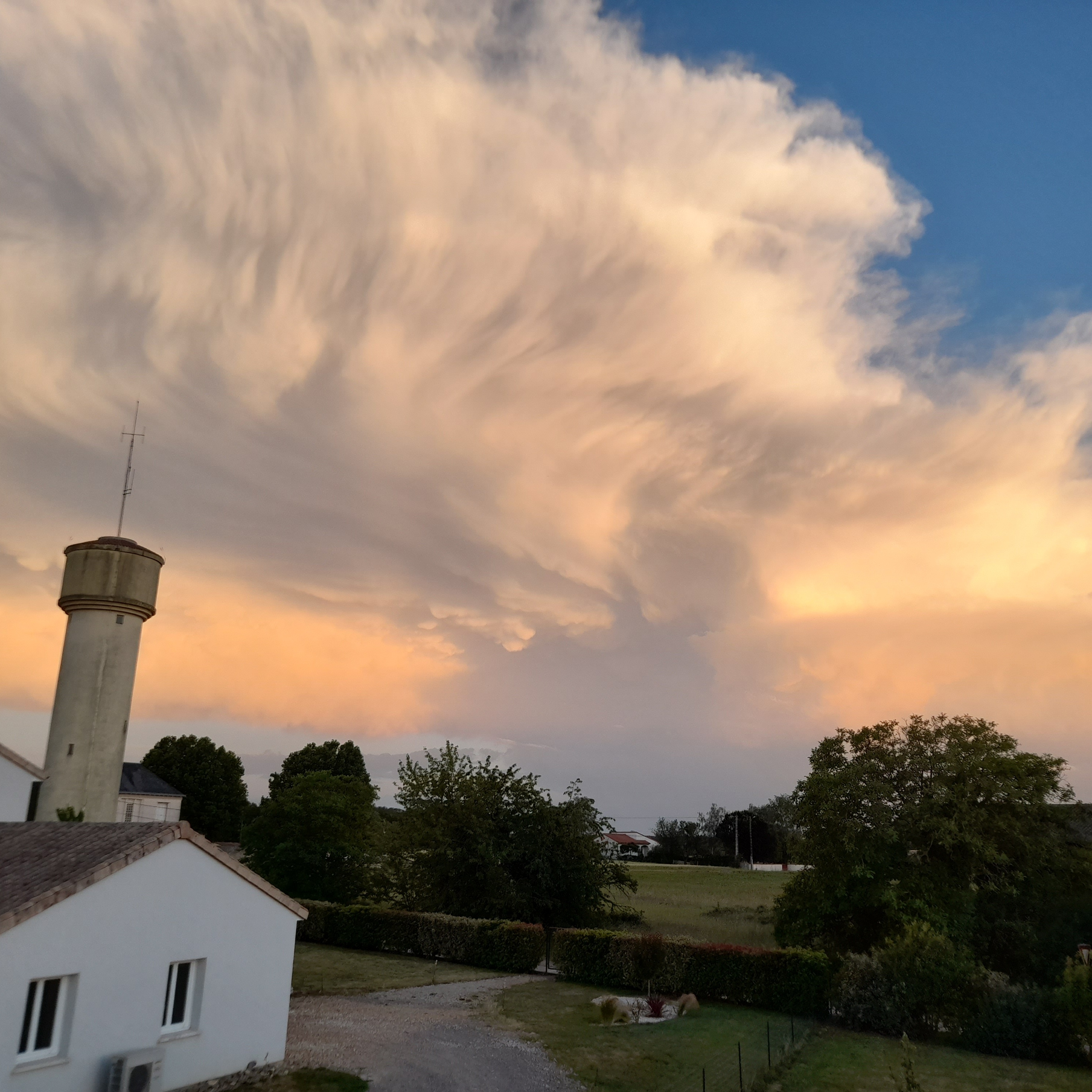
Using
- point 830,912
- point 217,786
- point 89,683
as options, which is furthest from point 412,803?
point 217,786

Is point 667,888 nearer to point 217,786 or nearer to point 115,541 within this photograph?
point 217,786

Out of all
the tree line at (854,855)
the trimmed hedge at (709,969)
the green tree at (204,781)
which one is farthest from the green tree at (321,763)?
the trimmed hedge at (709,969)

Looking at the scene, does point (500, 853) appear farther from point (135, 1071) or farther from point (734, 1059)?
point (135, 1071)

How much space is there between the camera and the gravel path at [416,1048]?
55.7 feet

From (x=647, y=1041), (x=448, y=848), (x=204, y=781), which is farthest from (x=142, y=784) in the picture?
(x=647, y=1041)

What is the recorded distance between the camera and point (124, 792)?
251 feet

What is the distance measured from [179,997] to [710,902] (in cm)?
5196

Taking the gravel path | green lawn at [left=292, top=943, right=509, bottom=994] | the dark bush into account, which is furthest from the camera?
green lawn at [left=292, top=943, right=509, bottom=994]

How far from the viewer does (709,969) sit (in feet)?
93.0

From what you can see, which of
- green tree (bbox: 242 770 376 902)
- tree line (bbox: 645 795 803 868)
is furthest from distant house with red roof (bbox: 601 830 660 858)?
green tree (bbox: 242 770 376 902)

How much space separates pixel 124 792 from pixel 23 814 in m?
54.9

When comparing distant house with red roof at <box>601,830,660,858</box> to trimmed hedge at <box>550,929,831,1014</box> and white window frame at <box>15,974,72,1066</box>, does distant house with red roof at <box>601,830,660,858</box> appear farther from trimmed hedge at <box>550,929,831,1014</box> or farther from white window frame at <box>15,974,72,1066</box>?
white window frame at <box>15,974,72,1066</box>

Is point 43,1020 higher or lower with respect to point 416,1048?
higher

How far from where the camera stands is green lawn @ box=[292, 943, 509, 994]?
27.5 metres
